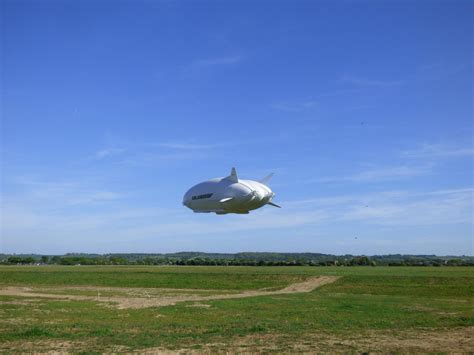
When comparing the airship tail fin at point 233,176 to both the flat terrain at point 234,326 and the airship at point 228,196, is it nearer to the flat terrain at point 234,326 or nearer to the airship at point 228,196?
the airship at point 228,196

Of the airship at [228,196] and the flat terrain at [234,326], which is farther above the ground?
the airship at [228,196]

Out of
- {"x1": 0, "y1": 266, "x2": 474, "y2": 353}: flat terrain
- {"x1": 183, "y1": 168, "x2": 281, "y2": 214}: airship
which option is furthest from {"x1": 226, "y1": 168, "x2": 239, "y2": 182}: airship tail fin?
{"x1": 0, "y1": 266, "x2": 474, "y2": 353}: flat terrain

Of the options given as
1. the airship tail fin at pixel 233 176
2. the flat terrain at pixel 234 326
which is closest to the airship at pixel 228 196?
the airship tail fin at pixel 233 176

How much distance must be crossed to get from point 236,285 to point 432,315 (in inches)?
1755

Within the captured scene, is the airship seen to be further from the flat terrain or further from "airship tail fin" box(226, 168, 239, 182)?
the flat terrain

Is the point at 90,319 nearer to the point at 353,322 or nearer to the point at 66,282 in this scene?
the point at 353,322

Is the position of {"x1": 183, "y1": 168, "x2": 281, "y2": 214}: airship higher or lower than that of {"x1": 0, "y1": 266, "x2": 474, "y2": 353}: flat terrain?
higher

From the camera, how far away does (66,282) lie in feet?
285

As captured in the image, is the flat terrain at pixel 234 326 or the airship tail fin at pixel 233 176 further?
the airship tail fin at pixel 233 176

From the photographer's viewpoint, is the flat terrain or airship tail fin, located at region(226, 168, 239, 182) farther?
airship tail fin, located at region(226, 168, 239, 182)

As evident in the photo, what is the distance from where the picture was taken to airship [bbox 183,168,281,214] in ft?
89.1

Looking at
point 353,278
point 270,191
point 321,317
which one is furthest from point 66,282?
point 270,191

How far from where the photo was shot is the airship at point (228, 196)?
2716 cm

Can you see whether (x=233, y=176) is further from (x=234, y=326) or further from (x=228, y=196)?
(x=234, y=326)
